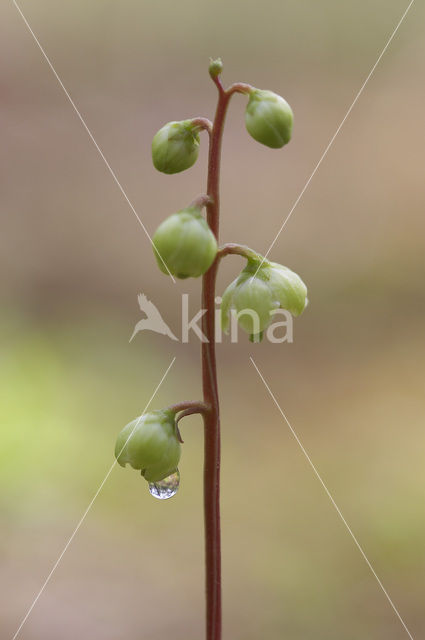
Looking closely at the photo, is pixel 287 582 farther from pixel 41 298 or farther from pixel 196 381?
pixel 41 298

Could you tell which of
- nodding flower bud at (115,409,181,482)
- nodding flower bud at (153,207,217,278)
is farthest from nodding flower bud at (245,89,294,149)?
nodding flower bud at (115,409,181,482)

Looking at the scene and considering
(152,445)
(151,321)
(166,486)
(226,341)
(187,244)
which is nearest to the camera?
(187,244)

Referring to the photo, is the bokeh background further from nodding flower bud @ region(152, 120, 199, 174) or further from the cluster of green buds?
nodding flower bud @ region(152, 120, 199, 174)

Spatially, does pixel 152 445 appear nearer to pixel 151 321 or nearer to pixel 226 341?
pixel 151 321

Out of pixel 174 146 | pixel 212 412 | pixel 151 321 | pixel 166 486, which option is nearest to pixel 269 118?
pixel 174 146

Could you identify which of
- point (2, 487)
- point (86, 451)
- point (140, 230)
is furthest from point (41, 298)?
point (2, 487)

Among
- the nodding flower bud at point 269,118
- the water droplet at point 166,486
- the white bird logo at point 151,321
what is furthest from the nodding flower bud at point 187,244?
the white bird logo at point 151,321
